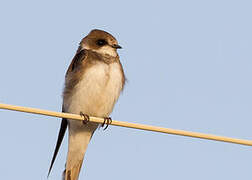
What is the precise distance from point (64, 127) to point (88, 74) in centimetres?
91

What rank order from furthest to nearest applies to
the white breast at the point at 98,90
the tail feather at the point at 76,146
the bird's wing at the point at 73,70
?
1. the tail feather at the point at 76,146
2. the bird's wing at the point at 73,70
3. the white breast at the point at 98,90

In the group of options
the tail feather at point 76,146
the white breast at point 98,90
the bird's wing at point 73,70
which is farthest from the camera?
the tail feather at point 76,146

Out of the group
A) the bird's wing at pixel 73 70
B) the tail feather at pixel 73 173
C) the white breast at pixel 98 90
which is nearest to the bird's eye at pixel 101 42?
the bird's wing at pixel 73 70

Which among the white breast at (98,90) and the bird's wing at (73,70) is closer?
the white breast at (98,90)

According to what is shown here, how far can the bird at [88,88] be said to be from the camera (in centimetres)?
614

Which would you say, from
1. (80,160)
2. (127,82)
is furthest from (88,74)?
(80,160)

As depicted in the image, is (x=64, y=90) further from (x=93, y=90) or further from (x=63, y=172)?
(x=63, y=172)

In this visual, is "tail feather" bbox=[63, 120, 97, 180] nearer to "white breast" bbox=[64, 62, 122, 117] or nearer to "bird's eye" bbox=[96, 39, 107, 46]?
"white breast" bbox=[64, 62, 122, 117]

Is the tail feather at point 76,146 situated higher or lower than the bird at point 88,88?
lower

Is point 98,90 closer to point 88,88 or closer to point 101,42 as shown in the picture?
point 88,88

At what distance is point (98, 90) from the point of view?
6.12m

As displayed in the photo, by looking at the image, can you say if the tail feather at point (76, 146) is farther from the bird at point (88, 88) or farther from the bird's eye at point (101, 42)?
the bird's eye at point (101, 42)

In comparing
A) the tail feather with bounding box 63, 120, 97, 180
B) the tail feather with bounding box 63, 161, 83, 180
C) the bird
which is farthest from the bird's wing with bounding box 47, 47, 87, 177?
the tail feather with bounding box 63, 161, 83, 180

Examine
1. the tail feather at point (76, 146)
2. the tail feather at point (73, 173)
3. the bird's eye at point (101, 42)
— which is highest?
the bird's eye at point (101, 42)
